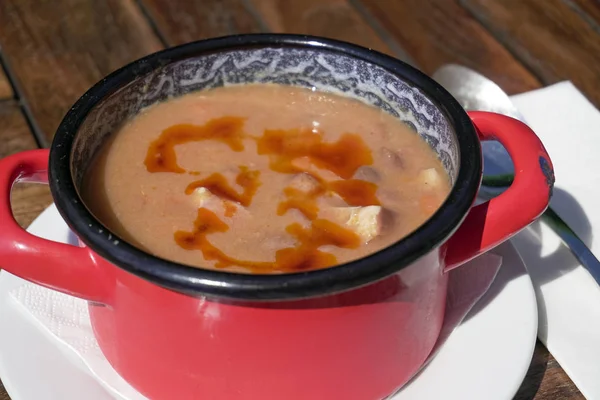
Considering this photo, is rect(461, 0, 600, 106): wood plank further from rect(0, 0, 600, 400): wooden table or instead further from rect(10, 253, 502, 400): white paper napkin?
rect(10, 253, 502, 400): white paper napkin

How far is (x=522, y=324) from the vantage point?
0.99 m

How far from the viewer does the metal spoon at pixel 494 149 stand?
1146mm

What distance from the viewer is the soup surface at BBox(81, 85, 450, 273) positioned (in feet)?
3.01

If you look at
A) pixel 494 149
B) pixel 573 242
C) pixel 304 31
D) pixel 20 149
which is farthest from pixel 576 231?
pixel 20 149

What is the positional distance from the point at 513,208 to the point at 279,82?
451 mm

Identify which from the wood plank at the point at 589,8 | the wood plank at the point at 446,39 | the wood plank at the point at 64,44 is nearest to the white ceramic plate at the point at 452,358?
the wood plank at the point at 64,44

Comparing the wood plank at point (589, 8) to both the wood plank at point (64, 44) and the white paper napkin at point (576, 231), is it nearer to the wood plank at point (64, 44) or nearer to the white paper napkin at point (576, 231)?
the white paper napkin at point (576, 231)

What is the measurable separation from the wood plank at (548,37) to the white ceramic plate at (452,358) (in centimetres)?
73

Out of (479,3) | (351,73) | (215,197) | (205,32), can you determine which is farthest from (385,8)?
(215,197)

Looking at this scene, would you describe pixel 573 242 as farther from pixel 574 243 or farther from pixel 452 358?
pixel 452 358

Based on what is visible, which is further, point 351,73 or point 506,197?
point 351,73

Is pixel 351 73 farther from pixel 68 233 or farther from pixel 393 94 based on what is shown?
pixel 68 233

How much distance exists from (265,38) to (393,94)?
207 mm

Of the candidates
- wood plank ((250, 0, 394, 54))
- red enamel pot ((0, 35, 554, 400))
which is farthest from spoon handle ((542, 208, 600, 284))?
wood plank ((250, 0, 394, 54))
